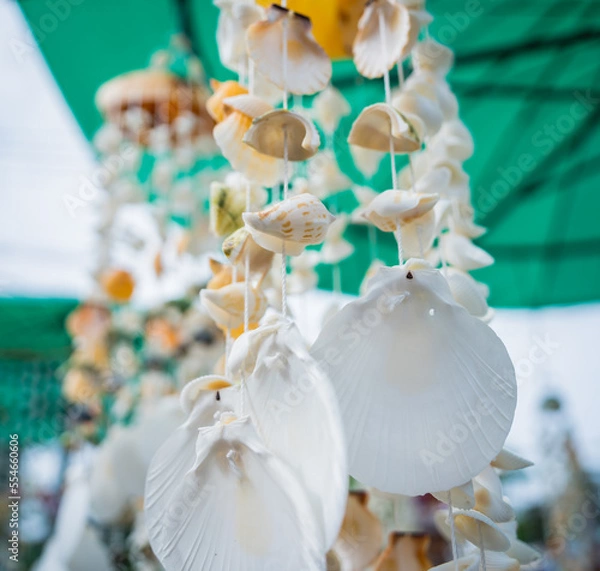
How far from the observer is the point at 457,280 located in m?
0.35

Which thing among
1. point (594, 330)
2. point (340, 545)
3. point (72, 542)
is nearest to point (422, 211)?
point (340, 545)

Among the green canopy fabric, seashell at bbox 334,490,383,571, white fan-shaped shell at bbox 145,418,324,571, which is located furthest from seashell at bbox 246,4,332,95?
the green canopy fabric

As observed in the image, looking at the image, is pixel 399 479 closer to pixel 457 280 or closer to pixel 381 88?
pixel 457 280

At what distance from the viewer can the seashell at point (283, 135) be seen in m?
0.30

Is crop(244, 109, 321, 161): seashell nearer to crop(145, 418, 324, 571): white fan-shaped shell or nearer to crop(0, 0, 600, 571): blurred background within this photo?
crop(145, 418, 324, 571): white fan-shaped shell

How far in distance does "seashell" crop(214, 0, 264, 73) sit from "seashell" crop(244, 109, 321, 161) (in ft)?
0.44

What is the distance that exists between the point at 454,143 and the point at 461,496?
272mm

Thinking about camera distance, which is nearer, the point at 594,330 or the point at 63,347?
the point at 594,330

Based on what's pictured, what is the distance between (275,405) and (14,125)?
6.53ft

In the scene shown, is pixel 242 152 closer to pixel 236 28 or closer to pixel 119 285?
pixel 236 28

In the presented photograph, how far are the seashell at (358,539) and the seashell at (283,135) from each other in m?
0.28

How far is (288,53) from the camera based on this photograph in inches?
13.7

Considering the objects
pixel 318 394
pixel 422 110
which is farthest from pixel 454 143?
pixel 318 394

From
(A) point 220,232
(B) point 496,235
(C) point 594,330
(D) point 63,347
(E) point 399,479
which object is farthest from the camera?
(D) point 63,347
